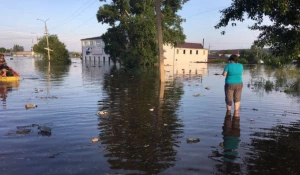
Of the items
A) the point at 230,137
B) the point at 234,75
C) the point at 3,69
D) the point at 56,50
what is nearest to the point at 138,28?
the point at 3,69

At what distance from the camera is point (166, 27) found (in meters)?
43.5

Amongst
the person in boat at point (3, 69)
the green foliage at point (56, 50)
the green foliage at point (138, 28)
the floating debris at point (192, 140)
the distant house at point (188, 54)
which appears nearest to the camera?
the floating debris at point (192, 140)

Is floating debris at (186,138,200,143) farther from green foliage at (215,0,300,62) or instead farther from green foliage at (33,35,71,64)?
green foliage at (33,35,71,64)

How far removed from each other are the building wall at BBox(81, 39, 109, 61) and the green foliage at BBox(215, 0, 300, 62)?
222 ft

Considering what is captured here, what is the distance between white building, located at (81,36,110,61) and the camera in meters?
75.8

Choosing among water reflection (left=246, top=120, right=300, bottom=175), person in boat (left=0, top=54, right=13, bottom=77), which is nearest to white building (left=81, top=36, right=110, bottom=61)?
person in boat (left=0, top=54, right=13, bottom=77)

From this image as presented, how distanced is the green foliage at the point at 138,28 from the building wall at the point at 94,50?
87.8ft

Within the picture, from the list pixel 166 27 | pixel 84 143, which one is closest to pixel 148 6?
pixel 166 27

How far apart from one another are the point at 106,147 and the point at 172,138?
5.41ft

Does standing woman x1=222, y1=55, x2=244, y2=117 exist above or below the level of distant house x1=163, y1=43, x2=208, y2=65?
below

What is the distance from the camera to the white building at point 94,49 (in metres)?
75.8

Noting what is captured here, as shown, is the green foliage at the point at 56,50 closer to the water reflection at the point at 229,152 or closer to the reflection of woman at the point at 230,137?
the reflection of woman at the point at 230,137

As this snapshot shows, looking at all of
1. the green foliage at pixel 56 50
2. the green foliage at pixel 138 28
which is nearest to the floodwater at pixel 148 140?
the green foliage at pixel 138 28

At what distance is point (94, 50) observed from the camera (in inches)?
3100
